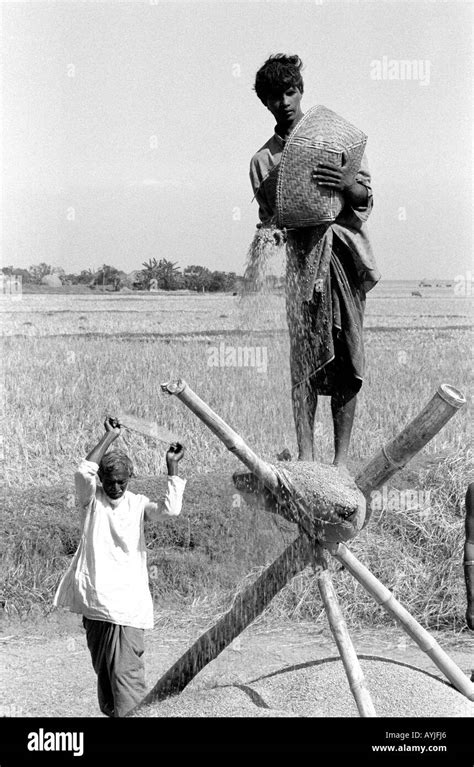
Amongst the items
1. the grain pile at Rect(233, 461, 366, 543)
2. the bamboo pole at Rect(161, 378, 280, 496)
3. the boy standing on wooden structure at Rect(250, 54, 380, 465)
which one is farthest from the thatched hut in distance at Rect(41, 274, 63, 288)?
the bamboo pole at Rect(161, 378, 280, 496)

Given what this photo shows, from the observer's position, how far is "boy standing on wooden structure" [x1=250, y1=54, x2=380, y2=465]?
13.5 ft

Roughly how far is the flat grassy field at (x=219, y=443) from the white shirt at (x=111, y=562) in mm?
806

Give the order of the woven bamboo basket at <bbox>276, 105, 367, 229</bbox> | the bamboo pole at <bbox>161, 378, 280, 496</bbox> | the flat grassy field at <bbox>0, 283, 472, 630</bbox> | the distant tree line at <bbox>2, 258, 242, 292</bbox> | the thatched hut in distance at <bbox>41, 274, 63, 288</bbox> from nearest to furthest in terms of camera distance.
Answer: the bamboo pole at <bbox>161, 378, 280, 496</bbox> → the woven bamboo basket at <bbox>276, 105, 367, 229</bbox> → the flat grassy field at <bbox>0, 283, 472, 630</bbox> → the distant tree line at <bbox>2, 258, 242, 292</bbox> → the thatched hut in distance at <bbox>41, 274, 63, 288</bbox>

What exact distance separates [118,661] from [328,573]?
0.93 meters

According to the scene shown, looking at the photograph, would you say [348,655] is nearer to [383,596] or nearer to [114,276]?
[383,596]

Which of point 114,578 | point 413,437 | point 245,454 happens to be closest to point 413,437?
point 413,437

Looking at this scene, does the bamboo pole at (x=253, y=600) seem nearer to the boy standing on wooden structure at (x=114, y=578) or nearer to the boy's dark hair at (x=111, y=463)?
the boy standing on wooden structure at (x=114, y=578)

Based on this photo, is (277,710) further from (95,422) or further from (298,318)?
(95,422)

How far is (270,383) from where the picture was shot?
506cm

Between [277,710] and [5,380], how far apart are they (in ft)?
22.4

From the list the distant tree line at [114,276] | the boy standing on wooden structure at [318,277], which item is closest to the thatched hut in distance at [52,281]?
the distant tree line at [114,276]

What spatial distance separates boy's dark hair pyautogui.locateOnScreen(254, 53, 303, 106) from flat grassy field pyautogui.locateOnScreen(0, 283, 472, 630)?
81 cm

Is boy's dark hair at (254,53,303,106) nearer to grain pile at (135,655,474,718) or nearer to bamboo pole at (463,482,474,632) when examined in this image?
bamboo pole at (463,482,474,632)

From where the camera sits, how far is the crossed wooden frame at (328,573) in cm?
404
